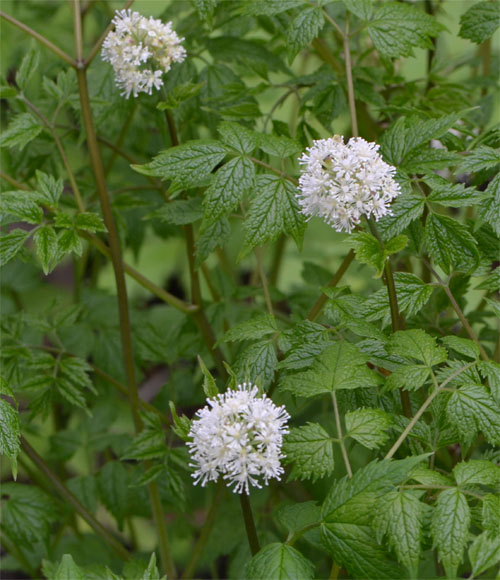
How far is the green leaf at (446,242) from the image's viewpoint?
91cm

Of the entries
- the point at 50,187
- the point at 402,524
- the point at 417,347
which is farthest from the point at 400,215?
the point at 50,187

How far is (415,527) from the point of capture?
727 mm

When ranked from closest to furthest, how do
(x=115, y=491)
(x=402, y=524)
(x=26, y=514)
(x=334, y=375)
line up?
(x=402, y=524), (x=334, y=375), (x=26, y=514), (x=115, y=491)

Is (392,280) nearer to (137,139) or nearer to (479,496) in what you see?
(479,496)

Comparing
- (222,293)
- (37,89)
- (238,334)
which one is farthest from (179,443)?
(37,89)

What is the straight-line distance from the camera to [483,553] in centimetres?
75

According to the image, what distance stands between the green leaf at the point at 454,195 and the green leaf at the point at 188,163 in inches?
10.9

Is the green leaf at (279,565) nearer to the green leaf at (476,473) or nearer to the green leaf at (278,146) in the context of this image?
the green leaf at (476,473)

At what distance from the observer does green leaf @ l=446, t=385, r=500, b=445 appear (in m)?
0.81

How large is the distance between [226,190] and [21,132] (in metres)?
0.38

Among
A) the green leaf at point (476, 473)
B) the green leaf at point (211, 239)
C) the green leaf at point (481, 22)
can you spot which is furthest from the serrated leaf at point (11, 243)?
the green leaf at point (481, 22)

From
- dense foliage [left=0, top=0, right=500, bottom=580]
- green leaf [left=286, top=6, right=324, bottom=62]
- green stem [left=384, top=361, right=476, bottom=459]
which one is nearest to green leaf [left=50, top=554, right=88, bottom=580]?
dense foliage [left=0, top=0, right=500, bottom=580]

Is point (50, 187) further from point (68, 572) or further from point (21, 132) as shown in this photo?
point (68, 572)

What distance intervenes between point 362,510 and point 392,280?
27cm
